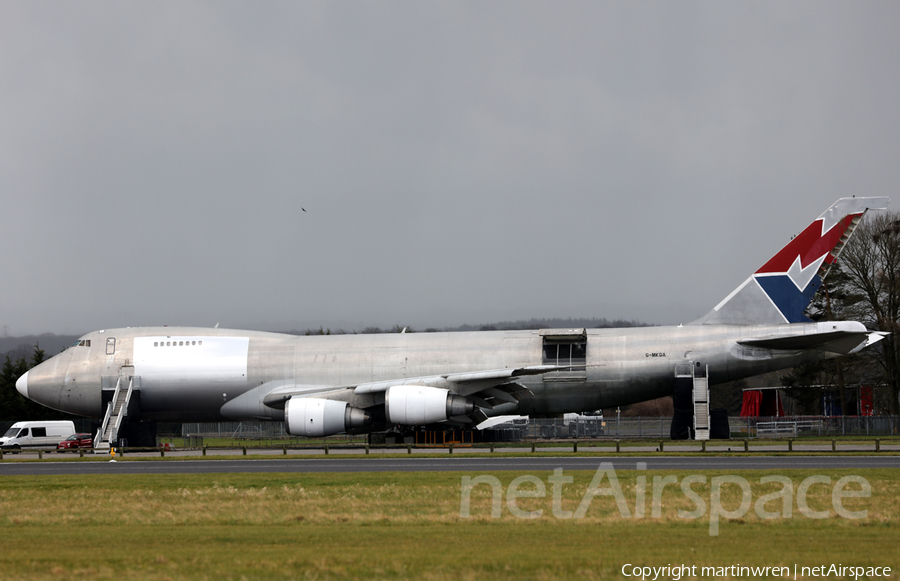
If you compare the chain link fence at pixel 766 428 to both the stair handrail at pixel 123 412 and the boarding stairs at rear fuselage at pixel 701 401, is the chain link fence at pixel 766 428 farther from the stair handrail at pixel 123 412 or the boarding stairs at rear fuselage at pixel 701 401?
the stair handrail at pixel 123 412

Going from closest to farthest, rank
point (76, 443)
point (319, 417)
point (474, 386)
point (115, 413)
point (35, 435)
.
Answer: point (319, 417), point (474, 386), point (115, 413), point (76, 443), point (35, 435)

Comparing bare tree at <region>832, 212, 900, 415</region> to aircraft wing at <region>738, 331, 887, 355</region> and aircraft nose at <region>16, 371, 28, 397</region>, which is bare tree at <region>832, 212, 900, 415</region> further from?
aircraft nose at <region>16, 371, 28, 397</region>

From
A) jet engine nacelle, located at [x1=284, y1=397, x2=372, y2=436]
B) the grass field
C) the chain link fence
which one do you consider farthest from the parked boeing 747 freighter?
the grass field

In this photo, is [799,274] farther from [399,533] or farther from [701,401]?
[399,533]

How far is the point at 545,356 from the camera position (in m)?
34.9

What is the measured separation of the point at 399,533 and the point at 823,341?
2521 centimetres

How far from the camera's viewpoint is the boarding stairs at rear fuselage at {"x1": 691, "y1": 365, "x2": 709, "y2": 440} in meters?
33.5

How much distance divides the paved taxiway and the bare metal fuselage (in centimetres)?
762

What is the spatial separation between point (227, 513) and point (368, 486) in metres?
4.28

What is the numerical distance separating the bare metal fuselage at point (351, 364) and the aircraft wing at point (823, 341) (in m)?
0.33

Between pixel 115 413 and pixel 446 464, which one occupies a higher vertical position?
pixel 115 413

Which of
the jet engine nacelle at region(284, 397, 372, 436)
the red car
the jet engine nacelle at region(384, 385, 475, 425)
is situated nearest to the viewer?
the jet engine nacelle at region(384, 385, 475, 425)

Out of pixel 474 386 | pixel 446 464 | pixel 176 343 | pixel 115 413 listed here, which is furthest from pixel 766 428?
pixel 115 413

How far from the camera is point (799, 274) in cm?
3562
